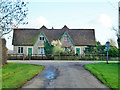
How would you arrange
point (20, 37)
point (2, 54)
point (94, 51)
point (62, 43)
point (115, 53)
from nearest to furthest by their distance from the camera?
1. point (2, 54)
2. point (115, 53)
3. point (94, 51)
4. point (62, 43)
5. point (20, 37)

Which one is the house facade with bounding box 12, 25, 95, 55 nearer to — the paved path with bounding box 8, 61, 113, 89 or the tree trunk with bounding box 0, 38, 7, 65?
the tree trunk with bounding box 0, 38, 7, 65

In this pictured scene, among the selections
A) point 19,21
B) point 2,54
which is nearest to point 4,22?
point 19,21

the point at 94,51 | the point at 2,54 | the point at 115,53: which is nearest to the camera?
the point at 2,54

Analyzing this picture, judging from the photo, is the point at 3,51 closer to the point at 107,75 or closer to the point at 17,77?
the point at 17,77

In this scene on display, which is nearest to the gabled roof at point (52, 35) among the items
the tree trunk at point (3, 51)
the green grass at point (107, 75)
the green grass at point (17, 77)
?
the tree trunk at point (3, 51)

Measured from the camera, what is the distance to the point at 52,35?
153ft

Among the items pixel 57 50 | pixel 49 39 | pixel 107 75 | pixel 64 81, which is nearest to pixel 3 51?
pixel 64 81

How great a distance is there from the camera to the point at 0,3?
1998cm

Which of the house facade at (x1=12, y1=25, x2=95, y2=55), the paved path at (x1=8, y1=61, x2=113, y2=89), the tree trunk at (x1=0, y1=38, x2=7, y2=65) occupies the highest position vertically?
the house facade at (x1=12, y1=25, x2=95, y2=55)

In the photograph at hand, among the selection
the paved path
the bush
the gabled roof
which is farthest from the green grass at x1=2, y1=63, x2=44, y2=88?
the gabled roof

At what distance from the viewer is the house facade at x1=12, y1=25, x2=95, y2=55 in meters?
43.8

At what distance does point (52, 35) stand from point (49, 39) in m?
2.15

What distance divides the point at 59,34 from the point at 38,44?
256 inches

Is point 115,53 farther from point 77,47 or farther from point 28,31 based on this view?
point 28,31
